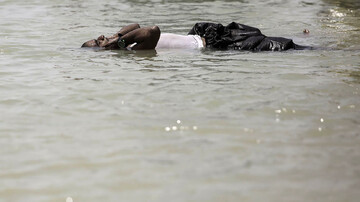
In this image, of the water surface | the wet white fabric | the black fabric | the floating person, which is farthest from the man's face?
the black fabric

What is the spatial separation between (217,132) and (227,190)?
3.19 feet

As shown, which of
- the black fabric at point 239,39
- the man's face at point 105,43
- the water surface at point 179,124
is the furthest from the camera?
the man's face at point 105,43

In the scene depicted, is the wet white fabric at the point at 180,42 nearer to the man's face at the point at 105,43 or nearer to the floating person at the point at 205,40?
the floating person at the point at 205,40

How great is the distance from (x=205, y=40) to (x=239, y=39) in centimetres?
52

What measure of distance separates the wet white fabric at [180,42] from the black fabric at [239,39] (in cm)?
17

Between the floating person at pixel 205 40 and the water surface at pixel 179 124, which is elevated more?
the floating person at pixel 205 40

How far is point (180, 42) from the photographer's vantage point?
25.2 feet

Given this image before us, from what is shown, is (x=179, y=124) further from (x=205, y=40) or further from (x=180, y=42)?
(x=205, y=40)

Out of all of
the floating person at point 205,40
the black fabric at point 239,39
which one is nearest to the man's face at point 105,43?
the floating person at point 205,40

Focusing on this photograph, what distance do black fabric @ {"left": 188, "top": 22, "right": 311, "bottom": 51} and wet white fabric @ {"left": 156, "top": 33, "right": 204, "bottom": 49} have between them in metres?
0.17

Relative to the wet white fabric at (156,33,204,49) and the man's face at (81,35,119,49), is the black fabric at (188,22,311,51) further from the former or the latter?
the man's face at (81,35,119,49)

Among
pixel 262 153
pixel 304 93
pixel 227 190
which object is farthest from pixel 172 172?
pixel 304 93

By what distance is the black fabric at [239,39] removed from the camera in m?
7.50

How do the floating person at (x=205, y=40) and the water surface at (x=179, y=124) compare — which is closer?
the water surface at (x=179, y=124)
